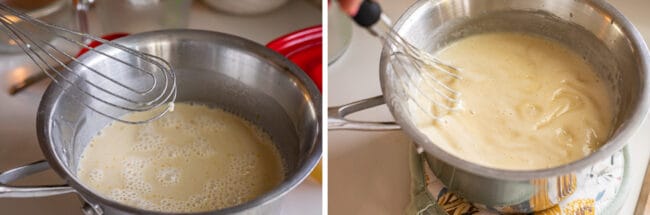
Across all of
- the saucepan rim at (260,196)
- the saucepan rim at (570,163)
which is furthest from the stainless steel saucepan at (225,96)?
the saucepan rim at (570,163)

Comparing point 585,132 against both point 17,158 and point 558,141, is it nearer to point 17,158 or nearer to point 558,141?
point 558,141

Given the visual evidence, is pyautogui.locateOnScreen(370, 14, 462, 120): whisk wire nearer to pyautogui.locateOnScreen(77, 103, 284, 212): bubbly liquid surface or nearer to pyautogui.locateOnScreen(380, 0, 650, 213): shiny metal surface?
pyautogui.locateOnScreen(380, 0, 650, 213): shiny metal surface

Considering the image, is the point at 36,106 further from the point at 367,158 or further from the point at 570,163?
the point at 570,163

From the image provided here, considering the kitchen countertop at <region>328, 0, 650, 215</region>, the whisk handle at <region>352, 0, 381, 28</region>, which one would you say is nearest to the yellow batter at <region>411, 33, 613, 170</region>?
the kitchen countertop at <region>328, 0, 650, 215</region>

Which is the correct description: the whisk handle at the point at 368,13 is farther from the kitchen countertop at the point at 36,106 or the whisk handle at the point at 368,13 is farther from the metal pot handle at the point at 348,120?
the kitchen countertop at the point at 36,106

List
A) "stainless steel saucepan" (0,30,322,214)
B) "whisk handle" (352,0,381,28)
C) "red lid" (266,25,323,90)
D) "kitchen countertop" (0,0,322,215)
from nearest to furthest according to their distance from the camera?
"whisk handle" (352,0,381,28), "stainless steel saucepan" (0,30,322,214), "kitchen countertop" (0,0,322,215), "red lid" (266,25,323,90)
